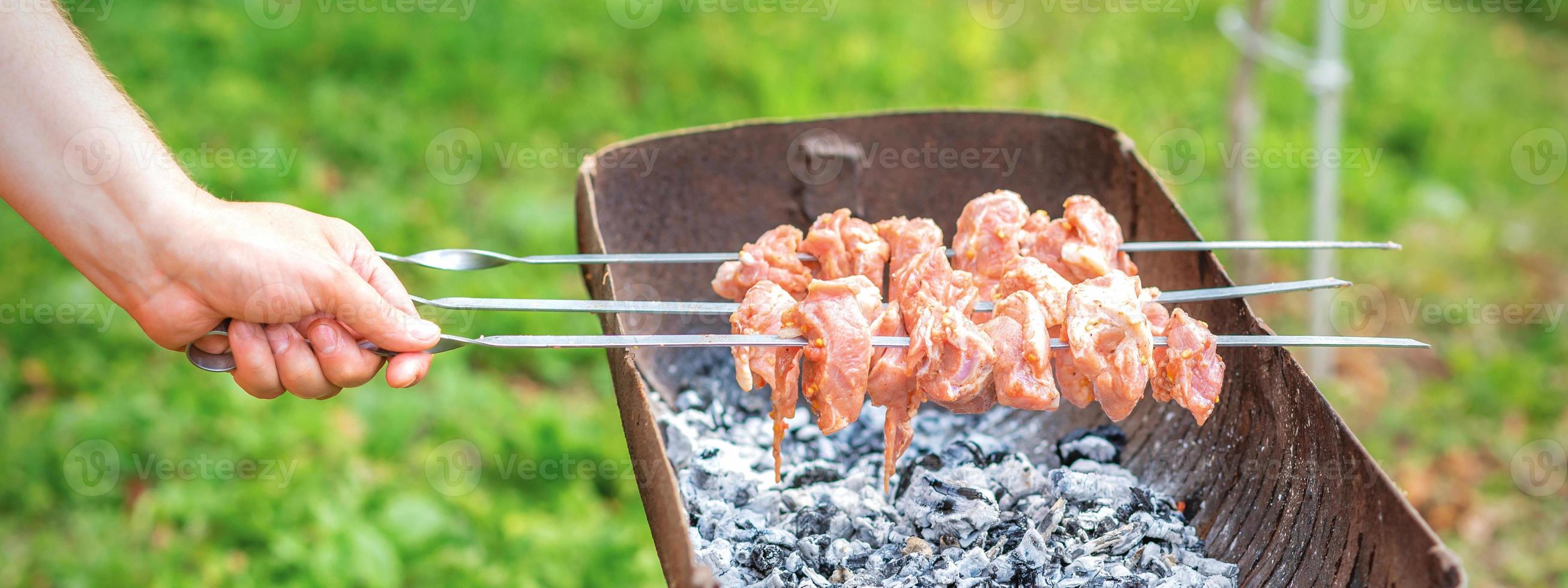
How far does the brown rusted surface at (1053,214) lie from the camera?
2064 mm

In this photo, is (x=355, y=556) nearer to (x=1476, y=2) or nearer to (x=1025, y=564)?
(x=1025, y=564)

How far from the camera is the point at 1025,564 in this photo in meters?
2.39

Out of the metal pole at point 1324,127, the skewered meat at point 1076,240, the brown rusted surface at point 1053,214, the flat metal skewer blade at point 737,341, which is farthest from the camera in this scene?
the metal pole at point 1324,127

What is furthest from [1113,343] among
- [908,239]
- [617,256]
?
[617,256]

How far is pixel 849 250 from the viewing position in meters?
2.84

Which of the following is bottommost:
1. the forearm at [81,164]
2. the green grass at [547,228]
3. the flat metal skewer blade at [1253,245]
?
the green grass at [547,228]

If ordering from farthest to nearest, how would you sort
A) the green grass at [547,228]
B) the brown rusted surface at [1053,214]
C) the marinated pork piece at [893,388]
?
the green grass at [547,228] < the marinated pork piece at [893,388] < the brown rusted surface at [1053,214]

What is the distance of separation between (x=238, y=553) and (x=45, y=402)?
5.07 feet

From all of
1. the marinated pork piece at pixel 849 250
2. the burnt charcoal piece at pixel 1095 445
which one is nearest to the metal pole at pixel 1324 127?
the burnt charcoal piece at pixel 1095 445

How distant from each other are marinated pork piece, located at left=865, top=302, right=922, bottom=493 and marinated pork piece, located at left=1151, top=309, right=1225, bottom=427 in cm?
58

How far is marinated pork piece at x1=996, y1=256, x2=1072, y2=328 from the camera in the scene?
8.15 feet

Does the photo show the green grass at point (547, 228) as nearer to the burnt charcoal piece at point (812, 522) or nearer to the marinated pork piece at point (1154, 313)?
the burnt charcoal piece at point (812, 522)

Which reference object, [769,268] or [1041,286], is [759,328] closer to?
[769,268]

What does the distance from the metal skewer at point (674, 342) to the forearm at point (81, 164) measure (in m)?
0.22
